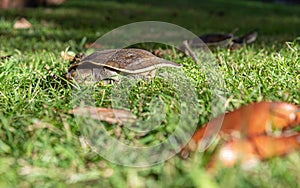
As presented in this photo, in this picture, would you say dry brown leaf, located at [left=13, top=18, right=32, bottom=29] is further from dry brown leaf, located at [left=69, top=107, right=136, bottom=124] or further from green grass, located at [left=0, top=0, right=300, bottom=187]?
dry brown leaf, located at [left=69, top=107, right=136, bottom=124]

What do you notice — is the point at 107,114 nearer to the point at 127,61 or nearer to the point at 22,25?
the point at 127,61

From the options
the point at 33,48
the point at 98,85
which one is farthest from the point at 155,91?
the point at 33,48

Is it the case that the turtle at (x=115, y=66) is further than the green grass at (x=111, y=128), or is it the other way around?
the turtle at (x=115, y=66)

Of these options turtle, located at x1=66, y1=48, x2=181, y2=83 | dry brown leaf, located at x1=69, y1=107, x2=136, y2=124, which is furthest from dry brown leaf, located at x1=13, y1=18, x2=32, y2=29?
dry brown leaf, located at x1=69, y1=107, x2=136, y2=124

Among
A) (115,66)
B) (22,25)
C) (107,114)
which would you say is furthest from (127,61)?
(22,25)

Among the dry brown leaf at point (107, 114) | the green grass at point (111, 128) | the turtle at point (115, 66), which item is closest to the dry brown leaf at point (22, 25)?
the green grass at point (111, 128)

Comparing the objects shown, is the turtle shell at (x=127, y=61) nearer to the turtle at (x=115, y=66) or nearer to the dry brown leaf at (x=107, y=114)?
the turtle at (x=115, y=66)

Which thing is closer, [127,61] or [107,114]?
[107,114]
